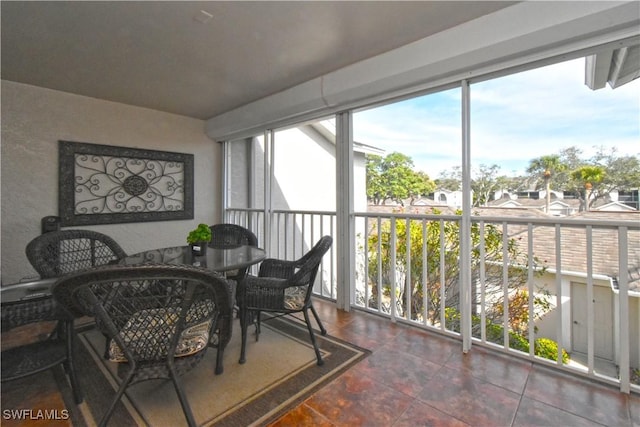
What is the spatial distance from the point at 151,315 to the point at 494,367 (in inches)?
88.4

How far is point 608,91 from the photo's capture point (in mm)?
1836

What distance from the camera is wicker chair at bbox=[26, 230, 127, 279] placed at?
7.27 ft

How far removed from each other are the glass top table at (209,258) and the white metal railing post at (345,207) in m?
0.96

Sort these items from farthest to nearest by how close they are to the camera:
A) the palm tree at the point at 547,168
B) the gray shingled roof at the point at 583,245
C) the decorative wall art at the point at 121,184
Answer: the decorative wall art at the point at 121,184, the palm tree at the point at 547,168, the gray shingled roof at the point at 583,245

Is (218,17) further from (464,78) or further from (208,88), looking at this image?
(464,78)

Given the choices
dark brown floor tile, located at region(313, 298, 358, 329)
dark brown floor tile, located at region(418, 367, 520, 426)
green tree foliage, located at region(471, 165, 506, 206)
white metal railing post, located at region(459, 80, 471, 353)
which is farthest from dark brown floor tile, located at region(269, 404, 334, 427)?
green tree foliage, located at region(471, 165, 506, 206)

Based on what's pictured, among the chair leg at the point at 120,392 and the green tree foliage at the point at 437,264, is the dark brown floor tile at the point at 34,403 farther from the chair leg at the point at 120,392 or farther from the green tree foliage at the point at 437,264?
the green tree foliage at the point at 437,264

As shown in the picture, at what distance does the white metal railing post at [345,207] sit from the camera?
3.04 metres

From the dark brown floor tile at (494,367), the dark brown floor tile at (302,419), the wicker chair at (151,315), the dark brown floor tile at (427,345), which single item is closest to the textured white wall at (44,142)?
the wicker chair at (151,315)

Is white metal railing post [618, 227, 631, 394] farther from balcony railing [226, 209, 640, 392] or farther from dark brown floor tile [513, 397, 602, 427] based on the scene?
dark brown floor tile [513, 397, 602, 427]

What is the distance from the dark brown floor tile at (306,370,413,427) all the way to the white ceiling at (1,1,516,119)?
2.47 meters

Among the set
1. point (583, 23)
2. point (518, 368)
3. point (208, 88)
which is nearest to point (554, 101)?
point (583, 23)

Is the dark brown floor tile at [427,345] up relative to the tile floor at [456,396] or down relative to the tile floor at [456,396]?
up

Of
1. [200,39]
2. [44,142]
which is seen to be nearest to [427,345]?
[200,39]
